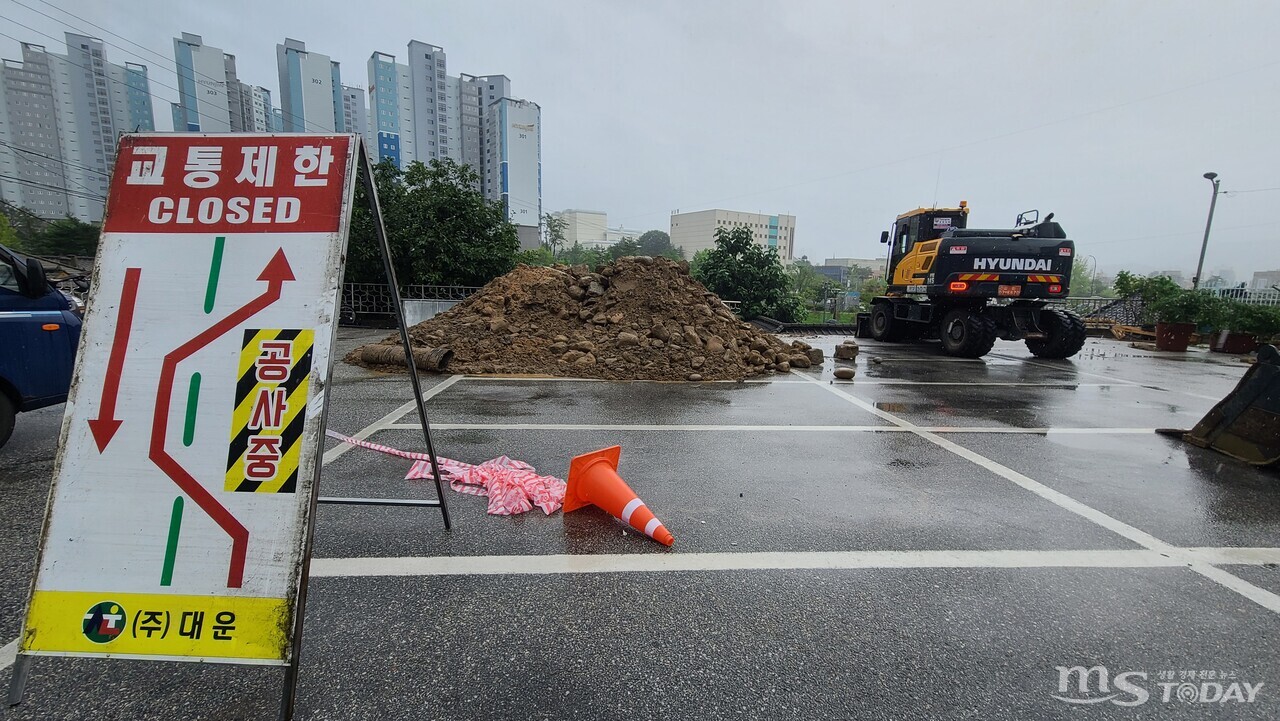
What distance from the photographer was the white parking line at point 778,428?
215 inches

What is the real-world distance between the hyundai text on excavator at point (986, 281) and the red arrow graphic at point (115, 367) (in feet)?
41.1

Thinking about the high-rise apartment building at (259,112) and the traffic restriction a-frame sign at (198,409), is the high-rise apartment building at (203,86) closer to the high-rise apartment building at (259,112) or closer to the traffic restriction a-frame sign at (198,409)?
the high-rise apartment building at (259,112)

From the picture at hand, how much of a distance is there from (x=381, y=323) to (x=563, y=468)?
1452cm

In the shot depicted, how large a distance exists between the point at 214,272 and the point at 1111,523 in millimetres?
5149

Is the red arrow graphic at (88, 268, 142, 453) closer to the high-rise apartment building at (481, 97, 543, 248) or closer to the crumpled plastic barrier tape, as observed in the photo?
the crumpled plastic barrier tape

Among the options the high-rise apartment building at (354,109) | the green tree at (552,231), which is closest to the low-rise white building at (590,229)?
the green tree at (552,231)

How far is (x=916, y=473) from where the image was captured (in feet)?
14.4

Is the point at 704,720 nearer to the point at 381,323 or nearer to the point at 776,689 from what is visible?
the point at 776,689

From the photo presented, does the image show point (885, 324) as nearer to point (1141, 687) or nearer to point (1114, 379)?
point (1114, 379)

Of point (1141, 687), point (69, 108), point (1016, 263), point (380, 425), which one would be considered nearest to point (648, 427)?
point (380, 425)

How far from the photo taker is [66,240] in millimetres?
29859

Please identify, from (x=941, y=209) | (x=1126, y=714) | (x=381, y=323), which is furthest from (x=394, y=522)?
(x=381, y=323)

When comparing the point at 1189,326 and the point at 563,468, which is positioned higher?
the point at 1189,326

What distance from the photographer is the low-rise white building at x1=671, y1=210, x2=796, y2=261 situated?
11112 cm
